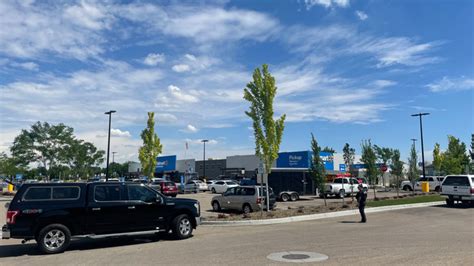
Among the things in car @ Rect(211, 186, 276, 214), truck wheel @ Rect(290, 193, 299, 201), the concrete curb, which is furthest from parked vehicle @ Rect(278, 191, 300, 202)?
the concrete curb

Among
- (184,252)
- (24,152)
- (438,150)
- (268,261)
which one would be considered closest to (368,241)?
(268,261)

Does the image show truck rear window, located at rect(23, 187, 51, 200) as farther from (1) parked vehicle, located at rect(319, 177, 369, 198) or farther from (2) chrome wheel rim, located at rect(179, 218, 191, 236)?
(1) parked vehicle, located at rect(319, 177, 369, 198)

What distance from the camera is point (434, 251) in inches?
389

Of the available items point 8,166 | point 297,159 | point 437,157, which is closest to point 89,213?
point 297,159

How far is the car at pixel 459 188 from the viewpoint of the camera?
23844mm

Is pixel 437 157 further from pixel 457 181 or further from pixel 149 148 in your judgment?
pixel 149 148

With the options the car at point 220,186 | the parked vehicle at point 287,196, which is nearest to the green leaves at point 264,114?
the parked vehicle at point 287,196

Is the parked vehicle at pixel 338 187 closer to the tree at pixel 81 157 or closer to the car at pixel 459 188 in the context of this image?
the car at pixel 459 188

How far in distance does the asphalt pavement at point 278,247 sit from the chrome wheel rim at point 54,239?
0.30 meters

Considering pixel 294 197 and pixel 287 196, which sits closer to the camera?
pixel 287 196

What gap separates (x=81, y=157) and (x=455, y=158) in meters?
65.2

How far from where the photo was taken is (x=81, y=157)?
3204 inches

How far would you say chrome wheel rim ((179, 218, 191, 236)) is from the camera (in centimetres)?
1280

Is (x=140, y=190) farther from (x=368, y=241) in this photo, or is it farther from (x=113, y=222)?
(x=368, y=241)
